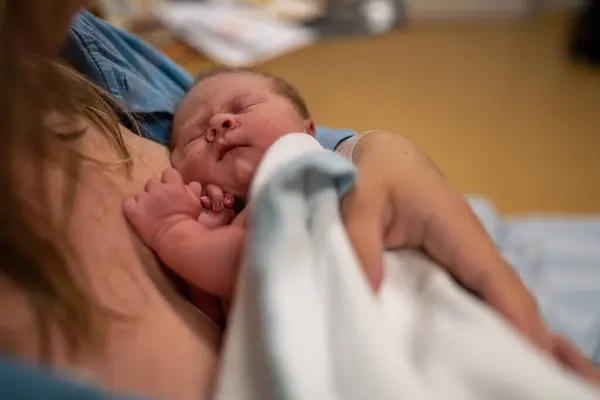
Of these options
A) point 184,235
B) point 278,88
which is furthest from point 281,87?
point 184,235

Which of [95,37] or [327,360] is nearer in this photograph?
[327,360]

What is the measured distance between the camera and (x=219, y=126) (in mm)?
547

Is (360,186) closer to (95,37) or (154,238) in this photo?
(154,238)

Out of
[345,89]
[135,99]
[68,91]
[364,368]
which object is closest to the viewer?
[364,368]

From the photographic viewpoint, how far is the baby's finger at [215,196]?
0.52m

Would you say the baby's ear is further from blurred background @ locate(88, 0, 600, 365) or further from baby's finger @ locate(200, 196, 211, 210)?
blurred background @ locate(88, 0, 600, 365)

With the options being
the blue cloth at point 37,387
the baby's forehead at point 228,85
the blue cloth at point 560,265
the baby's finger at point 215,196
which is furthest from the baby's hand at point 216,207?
the blue cloth at point 560,265

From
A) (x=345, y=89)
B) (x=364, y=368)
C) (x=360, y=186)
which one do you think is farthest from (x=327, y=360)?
(x=345, y=89)

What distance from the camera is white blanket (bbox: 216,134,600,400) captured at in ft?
1.17

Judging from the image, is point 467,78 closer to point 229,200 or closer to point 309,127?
point 309,127

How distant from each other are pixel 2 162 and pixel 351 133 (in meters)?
0.33

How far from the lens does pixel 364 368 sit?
0.36 meters

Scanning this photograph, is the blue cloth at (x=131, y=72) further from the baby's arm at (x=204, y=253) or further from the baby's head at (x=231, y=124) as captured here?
the baby's arm at (x=204, y=253)

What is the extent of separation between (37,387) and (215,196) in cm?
24
